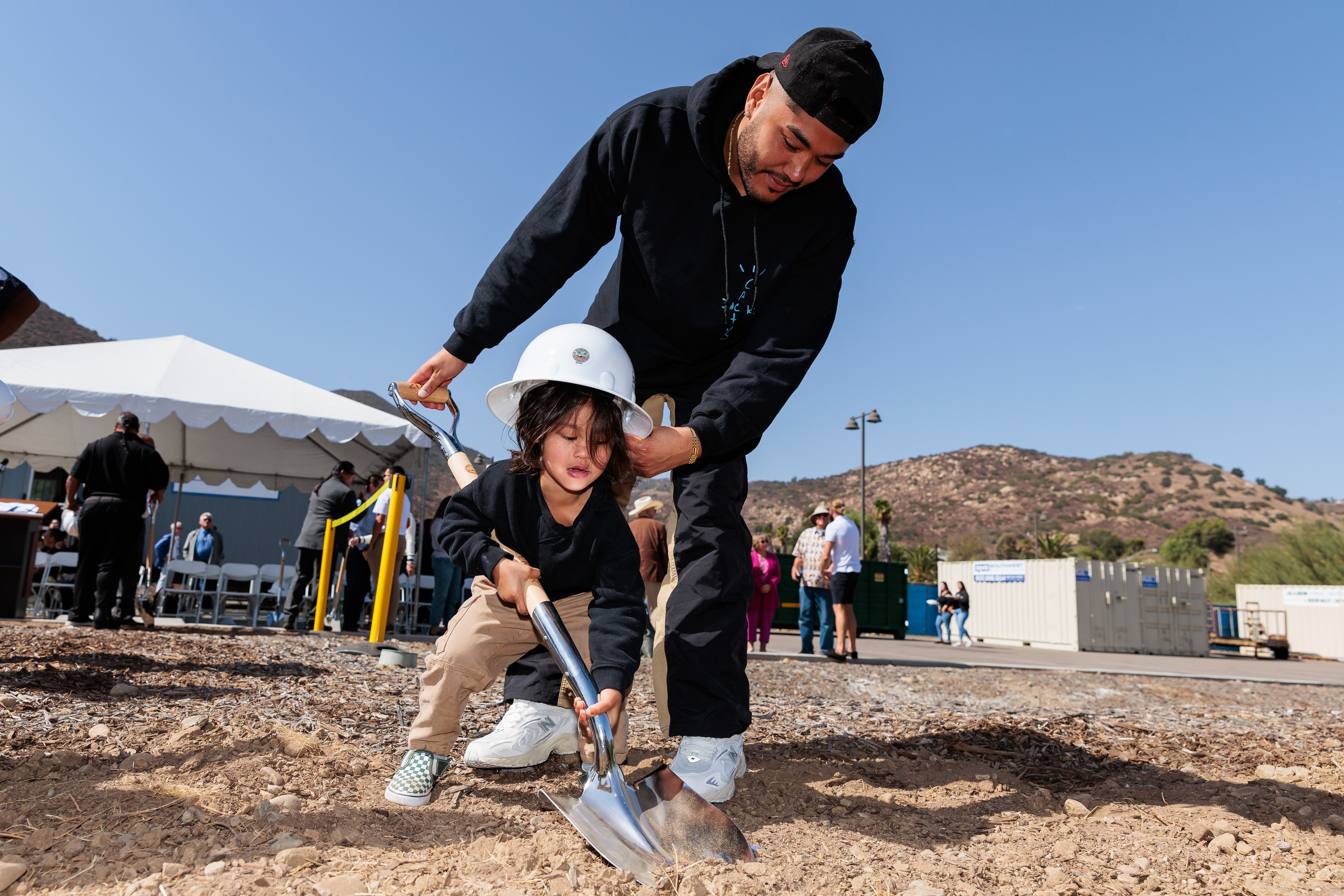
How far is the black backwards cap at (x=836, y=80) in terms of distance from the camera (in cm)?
179

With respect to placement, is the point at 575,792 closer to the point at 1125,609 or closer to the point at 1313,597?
the point at 1125,609

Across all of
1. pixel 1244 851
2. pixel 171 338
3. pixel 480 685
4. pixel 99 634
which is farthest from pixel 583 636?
pixel 171 338

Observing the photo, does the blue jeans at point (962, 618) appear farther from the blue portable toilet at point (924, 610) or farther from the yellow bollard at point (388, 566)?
the yellow bollard at point (388, 566)

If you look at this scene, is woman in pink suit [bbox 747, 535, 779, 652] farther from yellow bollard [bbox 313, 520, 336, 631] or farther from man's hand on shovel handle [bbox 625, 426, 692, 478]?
man's hand on shovel handle [bbox 625, 426, 692, 478]

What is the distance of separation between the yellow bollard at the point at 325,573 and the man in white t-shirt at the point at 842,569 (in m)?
4.81

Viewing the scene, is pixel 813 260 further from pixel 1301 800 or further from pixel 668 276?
pixel 1301 800

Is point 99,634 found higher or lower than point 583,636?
lower

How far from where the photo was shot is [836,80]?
179 cm

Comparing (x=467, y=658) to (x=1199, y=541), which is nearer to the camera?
(x=467, y=658)

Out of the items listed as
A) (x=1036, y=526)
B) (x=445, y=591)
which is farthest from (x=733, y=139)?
(x=1036, y=526)

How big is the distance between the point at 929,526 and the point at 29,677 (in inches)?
3581

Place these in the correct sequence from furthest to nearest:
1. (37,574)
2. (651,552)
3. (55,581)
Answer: (37,574) < (55,581) < (651,552)

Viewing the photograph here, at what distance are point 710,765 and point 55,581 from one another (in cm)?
1112

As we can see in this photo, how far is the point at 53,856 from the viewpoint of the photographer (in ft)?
4.72
